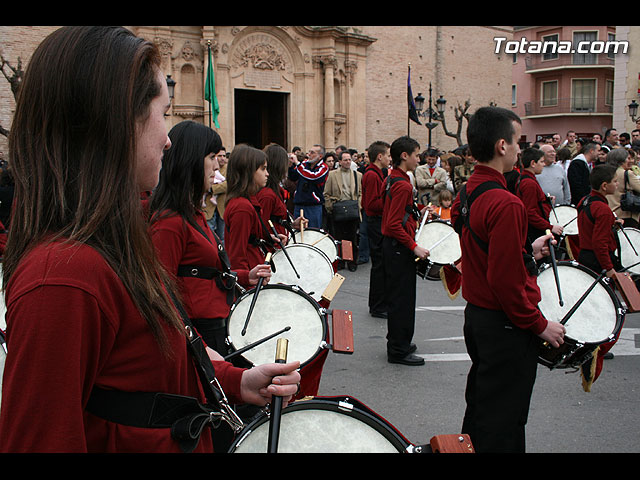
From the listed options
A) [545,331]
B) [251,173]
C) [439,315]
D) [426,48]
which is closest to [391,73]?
[426,48]

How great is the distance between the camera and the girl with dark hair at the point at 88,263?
3.67ft

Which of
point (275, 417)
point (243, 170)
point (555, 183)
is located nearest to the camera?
point (275, 417)

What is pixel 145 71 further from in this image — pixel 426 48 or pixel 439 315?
pixel 426 48

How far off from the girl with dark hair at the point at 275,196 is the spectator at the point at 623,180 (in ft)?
18.3

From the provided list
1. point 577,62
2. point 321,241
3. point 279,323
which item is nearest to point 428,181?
point 321,241

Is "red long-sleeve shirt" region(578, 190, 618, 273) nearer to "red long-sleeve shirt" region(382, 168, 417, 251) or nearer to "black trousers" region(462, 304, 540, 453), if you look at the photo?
"red long-sleeve shirt" region(382, 168, 417, 251)

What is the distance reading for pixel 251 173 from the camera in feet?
16.8

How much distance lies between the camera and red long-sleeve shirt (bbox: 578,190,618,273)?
601 cm

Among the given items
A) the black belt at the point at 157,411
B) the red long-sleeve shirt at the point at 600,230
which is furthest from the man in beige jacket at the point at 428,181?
the black belt at the point at 157,411

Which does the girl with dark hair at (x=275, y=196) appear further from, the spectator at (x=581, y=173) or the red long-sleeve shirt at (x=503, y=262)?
the spectator at (x=581, y=173)

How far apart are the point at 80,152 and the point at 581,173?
1154cm

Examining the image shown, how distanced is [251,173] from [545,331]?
2.82 metres

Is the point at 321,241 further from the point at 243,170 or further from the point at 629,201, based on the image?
the point at 629,201

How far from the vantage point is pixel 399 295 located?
20.5ft
